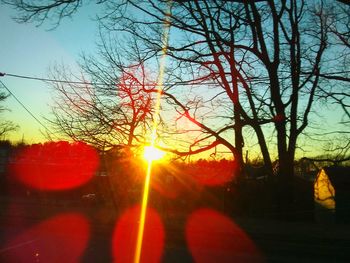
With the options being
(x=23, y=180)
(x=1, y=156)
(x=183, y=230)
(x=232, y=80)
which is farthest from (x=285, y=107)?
(x=1, y=156)

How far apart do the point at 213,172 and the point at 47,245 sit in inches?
833

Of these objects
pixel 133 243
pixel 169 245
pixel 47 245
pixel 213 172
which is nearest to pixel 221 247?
pixel 169 245

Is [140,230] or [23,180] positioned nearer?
[140,230]

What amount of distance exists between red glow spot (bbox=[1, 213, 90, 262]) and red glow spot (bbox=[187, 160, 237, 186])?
1647 centimetres

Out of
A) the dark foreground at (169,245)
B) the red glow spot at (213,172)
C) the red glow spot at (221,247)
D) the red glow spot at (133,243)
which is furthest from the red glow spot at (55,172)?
the red glow spot at (221,247)

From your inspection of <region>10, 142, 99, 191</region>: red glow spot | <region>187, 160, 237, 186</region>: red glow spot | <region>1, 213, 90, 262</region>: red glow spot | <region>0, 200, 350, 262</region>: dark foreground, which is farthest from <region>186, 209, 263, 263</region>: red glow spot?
<region>10, 142, 99, 191</region>: red glow spot

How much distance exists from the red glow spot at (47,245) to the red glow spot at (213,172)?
16.5 metres

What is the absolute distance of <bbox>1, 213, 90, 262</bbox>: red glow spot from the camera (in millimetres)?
8547

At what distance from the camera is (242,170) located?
27.7 metres

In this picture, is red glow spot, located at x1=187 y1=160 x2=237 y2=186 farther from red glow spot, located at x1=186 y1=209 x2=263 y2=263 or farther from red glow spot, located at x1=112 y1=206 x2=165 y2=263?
red glow spot, located at x1=112 y1=206 x2=165 y2=263

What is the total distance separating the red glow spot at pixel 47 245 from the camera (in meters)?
8.55

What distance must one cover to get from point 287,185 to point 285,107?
3.73 metres

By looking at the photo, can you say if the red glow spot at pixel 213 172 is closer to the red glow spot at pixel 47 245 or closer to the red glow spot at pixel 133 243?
the red glow spot at pixel 133 243

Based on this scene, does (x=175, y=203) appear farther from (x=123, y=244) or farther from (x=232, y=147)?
(x=123, y=244)
